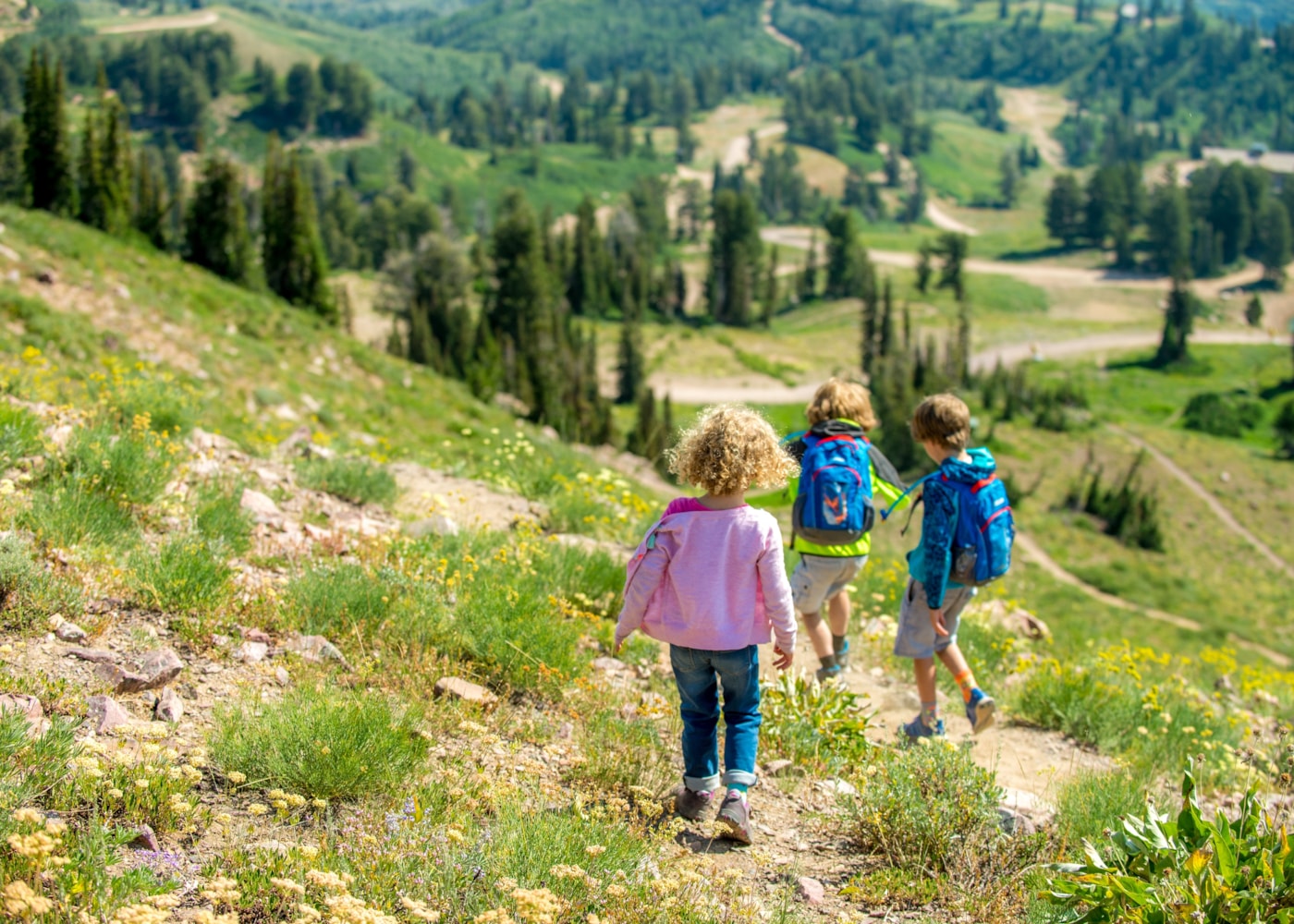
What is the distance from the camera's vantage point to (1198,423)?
88250mm

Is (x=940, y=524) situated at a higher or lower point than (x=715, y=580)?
lower

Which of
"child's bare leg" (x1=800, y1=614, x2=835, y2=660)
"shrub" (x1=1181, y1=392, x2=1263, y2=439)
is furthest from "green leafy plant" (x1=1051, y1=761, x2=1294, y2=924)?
"shrub" (x1=1181, y1=392, x2=1263, y2=439)

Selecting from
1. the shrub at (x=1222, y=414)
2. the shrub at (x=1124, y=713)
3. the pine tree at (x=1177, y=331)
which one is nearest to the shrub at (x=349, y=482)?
the shrub at (x=1124, y=713)

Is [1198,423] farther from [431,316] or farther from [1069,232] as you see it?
[1069,232]

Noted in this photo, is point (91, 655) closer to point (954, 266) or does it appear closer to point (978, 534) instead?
point (978, 534)

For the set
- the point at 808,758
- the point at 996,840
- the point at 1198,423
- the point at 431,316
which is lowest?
the point at 1198,423

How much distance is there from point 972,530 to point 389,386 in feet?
76.5

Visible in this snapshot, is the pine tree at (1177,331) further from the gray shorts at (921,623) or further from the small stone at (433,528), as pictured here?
the small stone at (433,528)

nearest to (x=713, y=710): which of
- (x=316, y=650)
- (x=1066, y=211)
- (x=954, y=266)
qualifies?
(x=316, y=650)

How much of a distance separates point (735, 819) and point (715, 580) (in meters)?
1.14

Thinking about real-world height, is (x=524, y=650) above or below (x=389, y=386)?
above

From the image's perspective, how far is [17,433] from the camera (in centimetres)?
684

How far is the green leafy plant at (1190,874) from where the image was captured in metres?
3.57

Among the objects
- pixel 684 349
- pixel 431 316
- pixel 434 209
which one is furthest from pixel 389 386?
pixel 434 209
